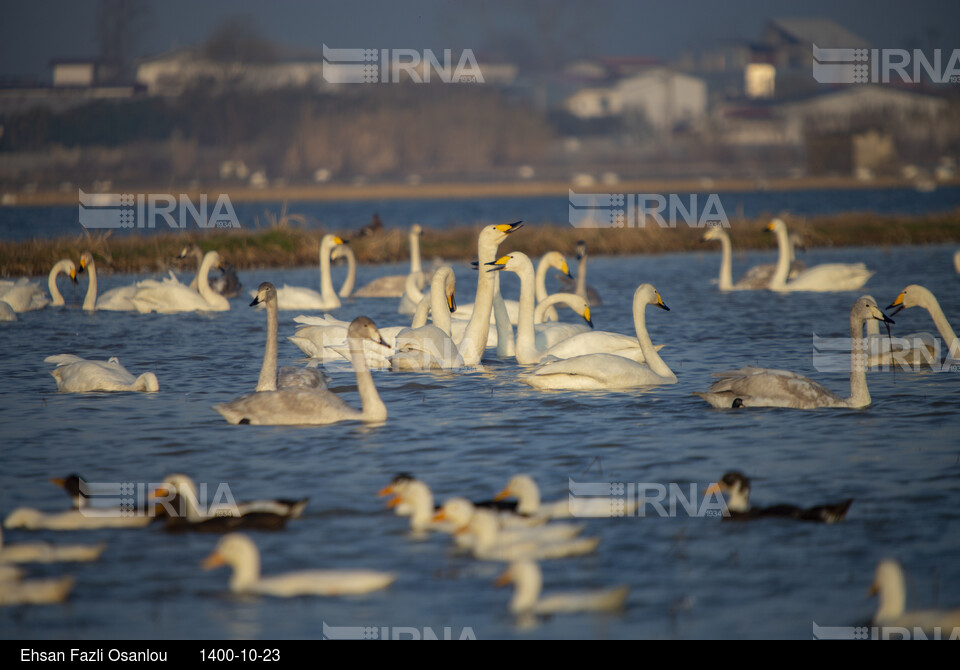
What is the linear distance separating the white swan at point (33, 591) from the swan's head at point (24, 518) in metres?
1.11

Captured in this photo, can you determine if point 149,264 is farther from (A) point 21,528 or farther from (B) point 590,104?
(B) point 590,104

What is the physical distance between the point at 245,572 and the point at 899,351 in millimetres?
8450

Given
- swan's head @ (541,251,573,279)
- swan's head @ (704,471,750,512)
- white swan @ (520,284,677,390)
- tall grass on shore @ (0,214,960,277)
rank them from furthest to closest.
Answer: tall grass on shore @ (0,214,960,277) < swan's head @ (541,251,573,279) < white swan @ (520,284,677,390) < swan's head @ (704,471,750,512)

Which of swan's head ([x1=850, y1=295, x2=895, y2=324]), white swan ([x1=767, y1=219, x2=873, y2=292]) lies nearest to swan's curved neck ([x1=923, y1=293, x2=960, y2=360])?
swan's head ([x1=850, y1=295, x2=895, y2=324])

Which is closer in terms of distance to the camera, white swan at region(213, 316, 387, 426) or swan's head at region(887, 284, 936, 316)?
white swan at region(213, 316, 387, 426)

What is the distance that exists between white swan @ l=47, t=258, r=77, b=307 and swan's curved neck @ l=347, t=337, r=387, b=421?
985cm

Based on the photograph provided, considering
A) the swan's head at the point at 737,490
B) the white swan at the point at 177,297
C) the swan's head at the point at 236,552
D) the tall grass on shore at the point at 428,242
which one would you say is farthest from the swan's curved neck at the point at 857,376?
the tall grass on shore at the point at 428,242

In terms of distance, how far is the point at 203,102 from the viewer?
7488 centimetres

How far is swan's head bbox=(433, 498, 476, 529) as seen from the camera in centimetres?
657

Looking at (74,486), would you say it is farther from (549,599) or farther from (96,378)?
(96,378)

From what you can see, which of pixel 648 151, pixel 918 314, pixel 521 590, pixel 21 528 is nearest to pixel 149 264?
pixel 918 314

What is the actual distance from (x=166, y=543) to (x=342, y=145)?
7654cm

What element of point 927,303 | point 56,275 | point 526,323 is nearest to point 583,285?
point 526,323

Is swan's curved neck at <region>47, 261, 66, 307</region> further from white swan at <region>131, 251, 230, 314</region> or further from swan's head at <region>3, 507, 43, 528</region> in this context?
swan's head at <region>3, 507, 43, 528</region>
